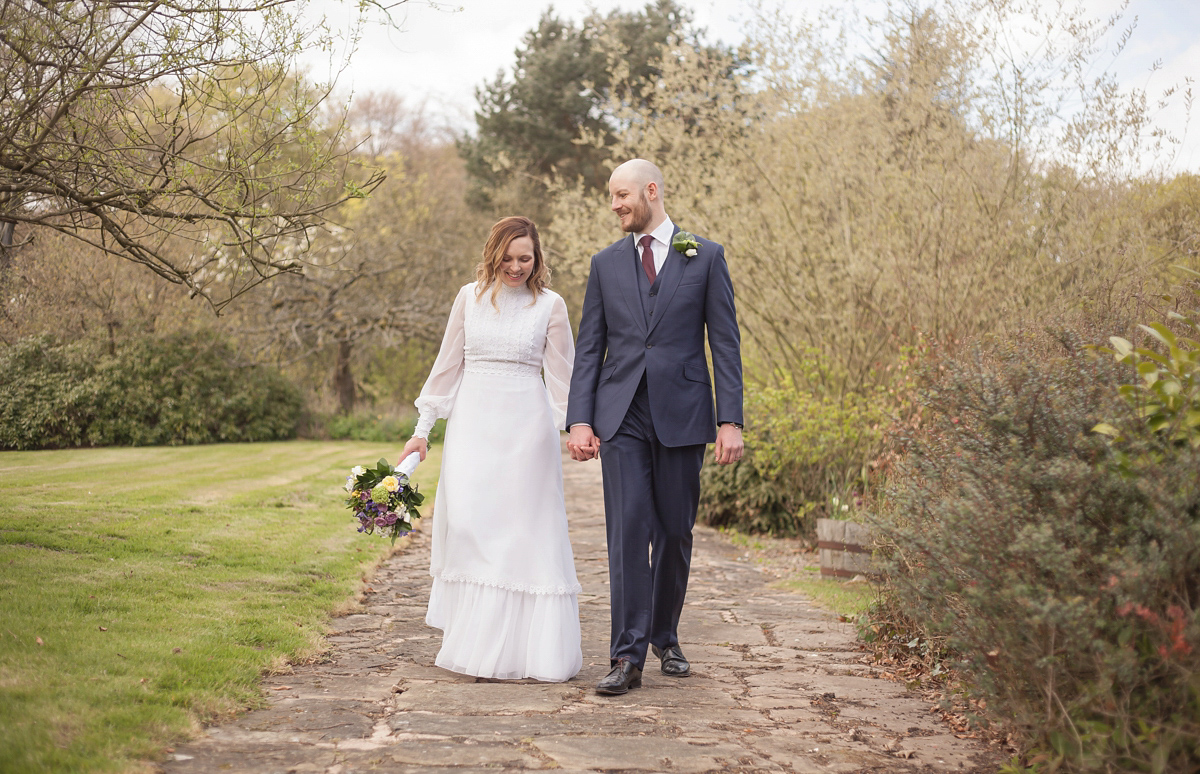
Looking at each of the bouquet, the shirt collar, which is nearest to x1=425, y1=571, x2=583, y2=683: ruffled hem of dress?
the bouquet

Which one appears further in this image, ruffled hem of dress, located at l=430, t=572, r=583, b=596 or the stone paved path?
ruffled hem of dress, located at l=430, t=572, r=583, b=596

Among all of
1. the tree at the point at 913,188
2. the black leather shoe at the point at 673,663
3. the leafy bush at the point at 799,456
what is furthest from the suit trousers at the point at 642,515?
the leafy bush at the point at 799,456

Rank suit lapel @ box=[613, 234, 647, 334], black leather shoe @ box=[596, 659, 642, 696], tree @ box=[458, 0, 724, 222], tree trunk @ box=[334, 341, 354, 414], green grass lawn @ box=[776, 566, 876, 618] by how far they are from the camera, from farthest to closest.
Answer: tree @ box=[458, 0, 724, 222]
tree trunk @ box=[334, 341, 354, 414]
green grass lawn @ box=[776, 566, 876, 618]
suit lapel @ box=[613, 234, 647, 334]
black leather shoe @ box=[596, 659, 642, 696]

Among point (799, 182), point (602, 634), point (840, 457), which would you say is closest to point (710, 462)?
point (840, 457)

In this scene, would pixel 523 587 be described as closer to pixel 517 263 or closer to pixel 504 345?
pixel 504 345

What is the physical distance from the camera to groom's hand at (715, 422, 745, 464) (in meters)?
3.89

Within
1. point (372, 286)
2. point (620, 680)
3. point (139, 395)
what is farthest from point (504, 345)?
point (372, 286)

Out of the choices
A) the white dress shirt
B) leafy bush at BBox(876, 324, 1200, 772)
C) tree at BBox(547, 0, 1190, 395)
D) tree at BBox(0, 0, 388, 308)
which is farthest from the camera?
tree at BBox(547, 0, 1190, 395)

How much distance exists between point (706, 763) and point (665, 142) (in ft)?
29.7

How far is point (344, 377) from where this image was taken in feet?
68.0

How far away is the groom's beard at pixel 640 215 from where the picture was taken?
4078 millimetres

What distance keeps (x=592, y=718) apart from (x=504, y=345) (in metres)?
1.70

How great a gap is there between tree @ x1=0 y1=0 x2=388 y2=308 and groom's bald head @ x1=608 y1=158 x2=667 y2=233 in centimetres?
212

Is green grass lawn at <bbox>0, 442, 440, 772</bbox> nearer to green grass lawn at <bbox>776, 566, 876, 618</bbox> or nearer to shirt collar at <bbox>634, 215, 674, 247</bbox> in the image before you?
shirt collar at <bbox>634, 215, 674, 247</bbox>
